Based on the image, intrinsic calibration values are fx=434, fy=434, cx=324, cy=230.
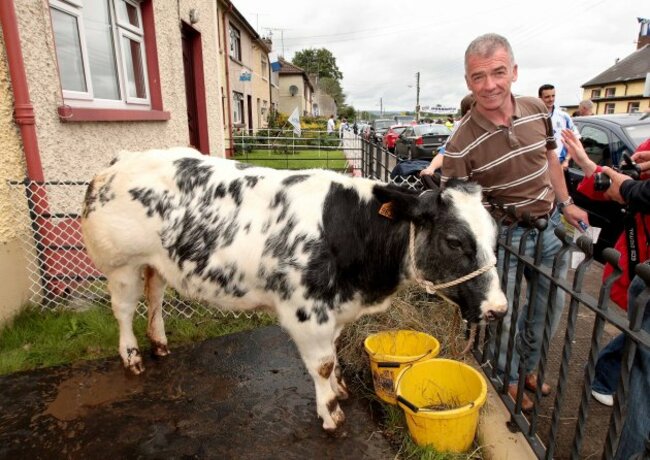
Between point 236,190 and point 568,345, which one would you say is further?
point 236,190

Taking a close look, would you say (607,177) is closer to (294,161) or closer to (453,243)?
(453,243)

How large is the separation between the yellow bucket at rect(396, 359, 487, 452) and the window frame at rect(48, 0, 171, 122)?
379 centimetres

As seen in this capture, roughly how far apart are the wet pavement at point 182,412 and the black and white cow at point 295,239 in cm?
22

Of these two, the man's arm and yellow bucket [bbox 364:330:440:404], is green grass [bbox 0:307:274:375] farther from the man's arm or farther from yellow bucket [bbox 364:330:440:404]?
the man's arm

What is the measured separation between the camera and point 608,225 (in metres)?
5.21

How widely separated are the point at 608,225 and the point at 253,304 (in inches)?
182

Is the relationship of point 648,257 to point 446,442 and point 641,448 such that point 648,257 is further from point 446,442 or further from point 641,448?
point 446,442

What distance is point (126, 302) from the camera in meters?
3.20

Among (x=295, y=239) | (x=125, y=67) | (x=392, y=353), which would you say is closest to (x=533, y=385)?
(x=392, y=353)

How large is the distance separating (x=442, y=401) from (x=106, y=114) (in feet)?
14.0

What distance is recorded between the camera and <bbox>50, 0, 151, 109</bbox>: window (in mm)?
4367

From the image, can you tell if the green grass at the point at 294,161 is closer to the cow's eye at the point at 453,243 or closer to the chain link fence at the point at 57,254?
the chain link fence at the point at 57,254

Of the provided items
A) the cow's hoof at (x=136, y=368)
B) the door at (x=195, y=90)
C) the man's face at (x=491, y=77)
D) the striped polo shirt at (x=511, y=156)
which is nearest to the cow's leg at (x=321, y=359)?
the striped polo shirt at (x=511, y=156)

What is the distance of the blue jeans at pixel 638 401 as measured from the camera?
1798 millimetres
